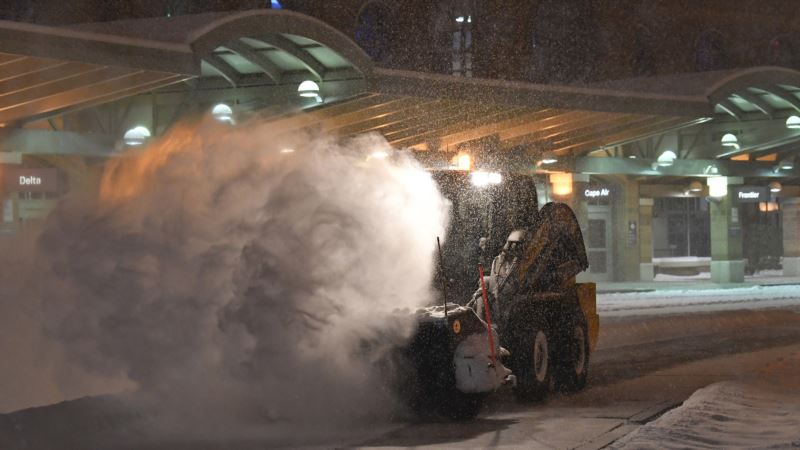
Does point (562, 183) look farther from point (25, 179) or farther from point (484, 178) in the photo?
point (484, 178)

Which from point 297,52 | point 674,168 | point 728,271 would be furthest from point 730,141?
point 297,52

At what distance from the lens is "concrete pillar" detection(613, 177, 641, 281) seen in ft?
148

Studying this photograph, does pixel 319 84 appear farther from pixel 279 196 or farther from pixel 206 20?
pixel 279 196

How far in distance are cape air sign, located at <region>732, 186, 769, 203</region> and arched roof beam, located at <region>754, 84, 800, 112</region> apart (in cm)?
634

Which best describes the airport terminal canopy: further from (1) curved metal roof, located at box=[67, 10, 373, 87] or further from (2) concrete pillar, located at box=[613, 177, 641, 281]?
(2) concrete pillar, located at box=[613, 177, 641, 281]

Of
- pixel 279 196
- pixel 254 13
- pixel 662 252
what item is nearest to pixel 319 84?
pixel 254 13

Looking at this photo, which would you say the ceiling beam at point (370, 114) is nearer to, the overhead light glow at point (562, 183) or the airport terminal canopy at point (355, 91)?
the airport terminal canopy at point (355, 91)

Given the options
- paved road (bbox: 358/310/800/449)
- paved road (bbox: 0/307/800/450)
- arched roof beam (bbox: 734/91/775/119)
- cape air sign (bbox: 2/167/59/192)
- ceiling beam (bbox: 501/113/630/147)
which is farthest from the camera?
arched roof beam (bbox: 734/91/775/119)

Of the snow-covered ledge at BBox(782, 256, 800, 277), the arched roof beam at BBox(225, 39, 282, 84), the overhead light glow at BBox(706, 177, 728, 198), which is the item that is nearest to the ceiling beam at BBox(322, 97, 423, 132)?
Answer: the arched roof beam at BBox(225, 39, 282, 84)

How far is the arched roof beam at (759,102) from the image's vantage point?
1471 inches

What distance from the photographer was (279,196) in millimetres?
10828

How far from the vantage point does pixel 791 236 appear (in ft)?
165

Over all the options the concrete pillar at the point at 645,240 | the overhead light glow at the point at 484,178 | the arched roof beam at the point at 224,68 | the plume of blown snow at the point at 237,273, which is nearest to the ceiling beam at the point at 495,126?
the arched roof beam at the point at 224,68

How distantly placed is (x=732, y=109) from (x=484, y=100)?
575 inches
